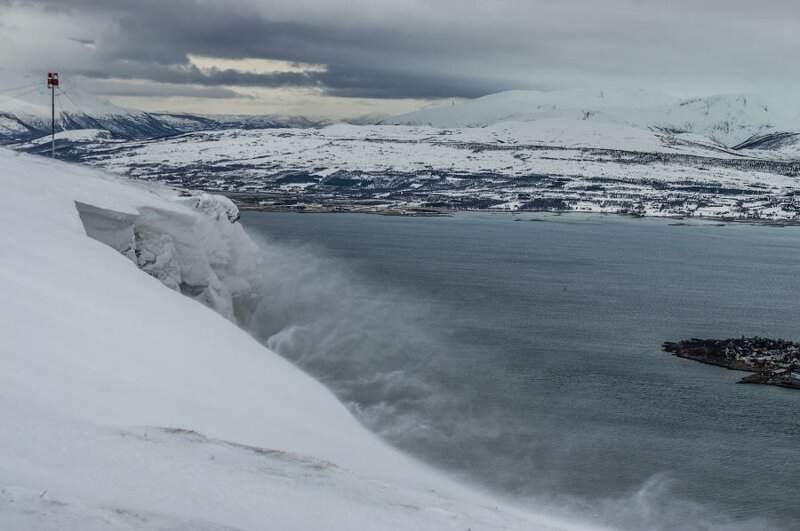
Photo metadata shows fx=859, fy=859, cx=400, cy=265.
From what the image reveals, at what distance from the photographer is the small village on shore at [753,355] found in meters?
51.9

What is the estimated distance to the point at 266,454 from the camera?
57.0ft

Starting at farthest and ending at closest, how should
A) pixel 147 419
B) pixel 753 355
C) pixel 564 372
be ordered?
pixel 753 355 < pixel 564 372 < pixel 147 419

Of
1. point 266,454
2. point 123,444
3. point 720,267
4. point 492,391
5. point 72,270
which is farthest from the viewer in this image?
point 720,267

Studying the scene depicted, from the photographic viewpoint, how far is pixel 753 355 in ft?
188

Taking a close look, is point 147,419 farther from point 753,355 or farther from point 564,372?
point 753,355

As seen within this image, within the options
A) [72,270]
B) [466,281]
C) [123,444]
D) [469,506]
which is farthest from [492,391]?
[466,281]

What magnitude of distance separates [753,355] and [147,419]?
48.4 meters

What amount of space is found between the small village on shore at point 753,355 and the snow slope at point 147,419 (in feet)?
Answer: 94.5

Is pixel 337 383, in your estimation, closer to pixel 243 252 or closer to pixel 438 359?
pixel 438 359

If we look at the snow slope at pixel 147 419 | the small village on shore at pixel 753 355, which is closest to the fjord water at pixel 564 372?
the small village on shore at pixel 753 355

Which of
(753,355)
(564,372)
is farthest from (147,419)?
(753,355)

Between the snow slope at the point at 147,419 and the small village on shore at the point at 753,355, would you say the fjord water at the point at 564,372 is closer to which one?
the small village on shore at the point at 753,355

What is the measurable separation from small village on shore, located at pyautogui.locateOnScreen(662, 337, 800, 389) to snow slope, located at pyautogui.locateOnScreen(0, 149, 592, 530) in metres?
28.8

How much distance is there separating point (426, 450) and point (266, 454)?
63.4 ft
